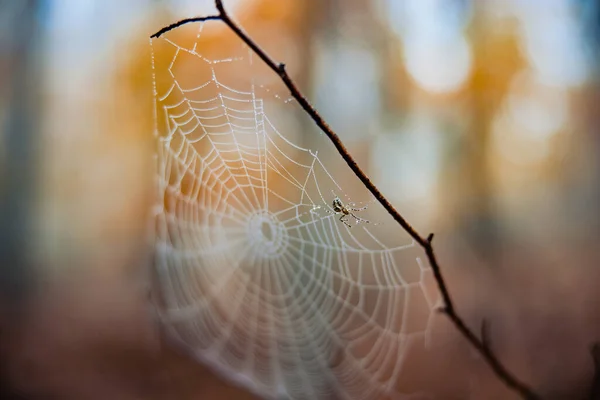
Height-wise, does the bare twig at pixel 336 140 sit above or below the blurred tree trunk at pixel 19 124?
below

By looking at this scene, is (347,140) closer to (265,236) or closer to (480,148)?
(480,148)

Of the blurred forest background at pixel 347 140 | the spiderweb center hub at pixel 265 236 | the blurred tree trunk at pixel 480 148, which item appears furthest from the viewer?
the blurred tree trunk at pixel 480 148

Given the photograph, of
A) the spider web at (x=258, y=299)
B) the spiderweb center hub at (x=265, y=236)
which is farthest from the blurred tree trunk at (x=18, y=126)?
the spiderweb center hub at (x=265, y=236)

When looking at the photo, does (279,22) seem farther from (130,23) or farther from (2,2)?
(2,2)

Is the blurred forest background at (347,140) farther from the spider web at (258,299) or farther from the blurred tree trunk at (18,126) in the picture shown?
the spider web at (258,299)

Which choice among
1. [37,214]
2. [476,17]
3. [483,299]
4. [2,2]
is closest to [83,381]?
[483,299]

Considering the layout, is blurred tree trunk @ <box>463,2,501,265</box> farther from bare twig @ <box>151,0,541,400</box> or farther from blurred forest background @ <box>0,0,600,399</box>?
bare twig @ <box>151,0,541,400</box>

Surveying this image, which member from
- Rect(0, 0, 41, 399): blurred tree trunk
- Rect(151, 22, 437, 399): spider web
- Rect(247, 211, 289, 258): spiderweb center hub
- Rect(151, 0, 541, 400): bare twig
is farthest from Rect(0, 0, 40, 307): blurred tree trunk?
Rect(151, 0, 541, 400): bare twig
